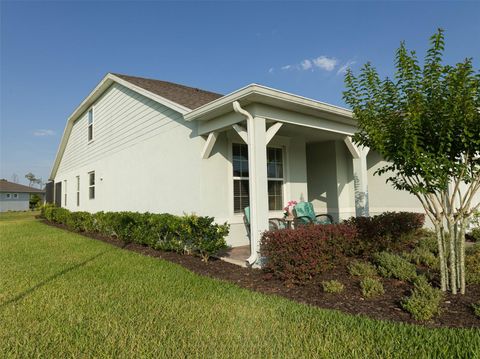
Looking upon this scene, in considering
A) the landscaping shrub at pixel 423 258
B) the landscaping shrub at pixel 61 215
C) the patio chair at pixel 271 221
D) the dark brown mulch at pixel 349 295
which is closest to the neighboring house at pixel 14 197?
the landscaping shrub at pixel 61 215

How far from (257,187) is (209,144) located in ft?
Result: 6.13

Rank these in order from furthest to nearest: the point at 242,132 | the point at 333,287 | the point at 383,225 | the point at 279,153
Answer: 1. the point at 279,153
2. the point at 383,225
3. the point at 242,132
4. the point at 333,287

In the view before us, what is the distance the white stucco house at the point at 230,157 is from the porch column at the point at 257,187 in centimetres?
2

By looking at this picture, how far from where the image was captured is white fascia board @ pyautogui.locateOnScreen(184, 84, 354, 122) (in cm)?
497

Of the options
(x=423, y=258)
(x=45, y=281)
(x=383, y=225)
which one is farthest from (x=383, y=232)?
(x=45, y=281)

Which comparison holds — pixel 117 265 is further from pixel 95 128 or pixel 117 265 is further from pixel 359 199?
pixel 95 128

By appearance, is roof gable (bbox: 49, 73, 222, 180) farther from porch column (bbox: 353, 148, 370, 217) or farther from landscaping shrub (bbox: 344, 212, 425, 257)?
landscaping shrub (bbox: 344, 212, 425, 257)

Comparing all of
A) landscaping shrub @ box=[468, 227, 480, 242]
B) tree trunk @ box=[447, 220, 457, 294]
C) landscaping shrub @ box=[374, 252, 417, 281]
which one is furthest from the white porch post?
tree trunk @ box=[447, 220, 457, 294]

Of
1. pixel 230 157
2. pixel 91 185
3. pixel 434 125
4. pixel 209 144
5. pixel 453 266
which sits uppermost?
pixel 209 144

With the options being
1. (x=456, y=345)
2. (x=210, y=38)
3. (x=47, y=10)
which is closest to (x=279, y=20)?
(x=210, y=38)

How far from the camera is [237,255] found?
6.32 metres

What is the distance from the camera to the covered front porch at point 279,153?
5.32 meters

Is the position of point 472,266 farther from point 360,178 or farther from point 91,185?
point 91,185

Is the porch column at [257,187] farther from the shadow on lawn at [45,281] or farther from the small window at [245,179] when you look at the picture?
the shadow on lawn at [45,281]
